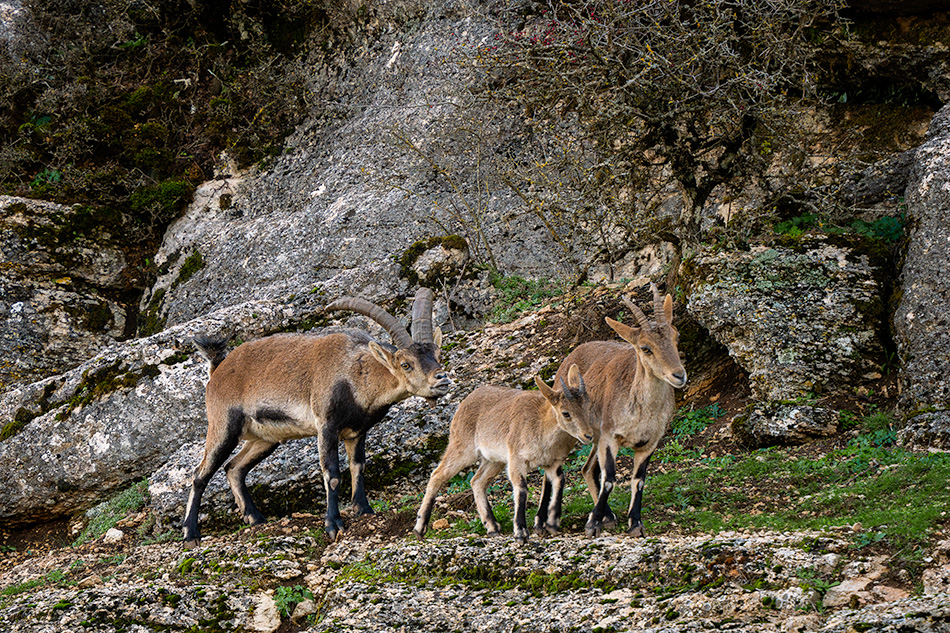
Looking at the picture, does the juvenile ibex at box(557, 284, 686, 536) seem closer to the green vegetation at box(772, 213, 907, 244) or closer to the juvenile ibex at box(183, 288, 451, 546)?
the juvenile ibex at box(183, 288, 451, 546)

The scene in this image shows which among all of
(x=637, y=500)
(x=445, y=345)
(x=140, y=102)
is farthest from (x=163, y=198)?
(x=637, y=500)

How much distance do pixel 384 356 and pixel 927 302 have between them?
6437mm

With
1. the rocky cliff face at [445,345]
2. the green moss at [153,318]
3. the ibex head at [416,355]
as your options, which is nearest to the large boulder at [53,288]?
the rocky cliff face at [445,345]

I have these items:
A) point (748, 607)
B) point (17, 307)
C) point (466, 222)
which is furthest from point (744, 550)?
point (17, 307)

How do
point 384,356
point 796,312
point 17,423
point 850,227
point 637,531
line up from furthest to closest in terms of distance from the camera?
point 17,423 → point 850,227 → point 796,312 → point 384,356 → point 637,531

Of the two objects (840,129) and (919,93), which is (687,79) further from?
(919,93)

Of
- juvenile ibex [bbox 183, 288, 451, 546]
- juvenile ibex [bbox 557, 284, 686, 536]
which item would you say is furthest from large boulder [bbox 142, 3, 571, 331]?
juvenile ibex [bbox 557, 284, 686, 536]

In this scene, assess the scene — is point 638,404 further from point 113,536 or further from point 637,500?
point 113,536

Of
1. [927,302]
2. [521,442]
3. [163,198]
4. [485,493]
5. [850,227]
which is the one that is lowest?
[485,493]

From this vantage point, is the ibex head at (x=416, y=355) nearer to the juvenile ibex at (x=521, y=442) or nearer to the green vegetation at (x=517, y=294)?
the juvenile ibex at (x=521, y=442)

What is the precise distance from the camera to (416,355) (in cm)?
898

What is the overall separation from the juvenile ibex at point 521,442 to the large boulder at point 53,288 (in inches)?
451

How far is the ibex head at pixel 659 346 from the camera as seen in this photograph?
7266 millimetres

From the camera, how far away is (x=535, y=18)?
17344mm
